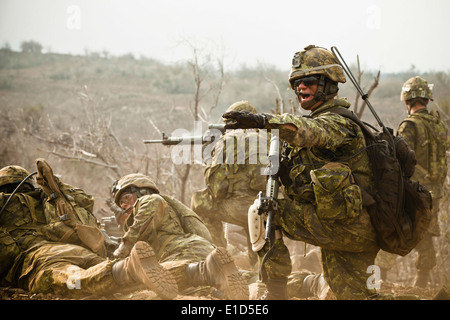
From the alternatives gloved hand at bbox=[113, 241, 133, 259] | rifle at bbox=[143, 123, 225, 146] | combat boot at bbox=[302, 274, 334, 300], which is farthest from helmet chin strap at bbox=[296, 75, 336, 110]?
rifle at bbox=[143, 123, 225, 146]

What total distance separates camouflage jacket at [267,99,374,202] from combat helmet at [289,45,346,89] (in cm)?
23

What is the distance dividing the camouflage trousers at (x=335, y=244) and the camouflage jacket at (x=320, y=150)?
18 centimetres

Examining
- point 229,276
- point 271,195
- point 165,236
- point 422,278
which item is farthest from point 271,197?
point 422,278

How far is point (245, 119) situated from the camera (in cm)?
366

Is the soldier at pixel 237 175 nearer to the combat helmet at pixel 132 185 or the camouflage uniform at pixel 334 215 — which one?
the combat helmet at pixel 132 185

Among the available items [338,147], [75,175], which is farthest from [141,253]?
[75,175]

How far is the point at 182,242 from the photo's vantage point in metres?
5.66

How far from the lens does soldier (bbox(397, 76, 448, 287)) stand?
288 inches

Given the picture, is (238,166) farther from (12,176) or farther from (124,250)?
(12,176)

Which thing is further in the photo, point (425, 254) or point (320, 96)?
point (425, 254)

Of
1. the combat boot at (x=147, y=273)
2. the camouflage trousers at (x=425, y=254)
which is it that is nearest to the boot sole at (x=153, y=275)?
the combat boot at (x=147, y=273)

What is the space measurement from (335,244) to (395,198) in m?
0.57

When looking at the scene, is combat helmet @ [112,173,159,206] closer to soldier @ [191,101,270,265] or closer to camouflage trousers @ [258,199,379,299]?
soldier @ [191,101,270,265]

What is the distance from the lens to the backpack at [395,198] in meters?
4.14
